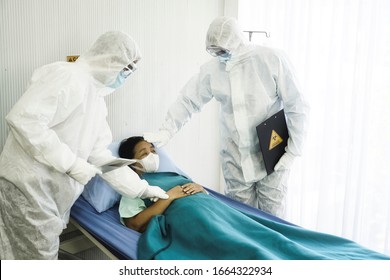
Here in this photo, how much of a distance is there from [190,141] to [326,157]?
3.32 ft

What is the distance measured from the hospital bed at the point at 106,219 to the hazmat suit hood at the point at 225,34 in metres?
0.78

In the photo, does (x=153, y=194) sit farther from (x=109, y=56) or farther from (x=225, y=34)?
(x=225, y=34)

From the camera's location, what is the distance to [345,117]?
6.49 feet

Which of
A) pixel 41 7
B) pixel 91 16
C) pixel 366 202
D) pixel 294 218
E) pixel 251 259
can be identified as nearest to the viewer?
Result: pixel 251 259

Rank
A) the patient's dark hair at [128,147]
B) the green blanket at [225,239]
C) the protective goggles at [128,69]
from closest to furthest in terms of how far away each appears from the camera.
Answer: the green blanket at [225,239] < the protective goggles at [128,69] < the patient's dark hair at [128,147]

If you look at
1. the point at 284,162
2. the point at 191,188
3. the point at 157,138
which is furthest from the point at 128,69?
the point at 284,162

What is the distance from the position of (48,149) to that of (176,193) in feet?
2.23

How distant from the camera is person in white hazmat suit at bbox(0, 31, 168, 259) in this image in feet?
3.67

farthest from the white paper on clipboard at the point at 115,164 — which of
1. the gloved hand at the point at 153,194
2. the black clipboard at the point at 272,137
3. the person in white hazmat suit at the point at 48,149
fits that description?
the black clipboard at the point at 272,137

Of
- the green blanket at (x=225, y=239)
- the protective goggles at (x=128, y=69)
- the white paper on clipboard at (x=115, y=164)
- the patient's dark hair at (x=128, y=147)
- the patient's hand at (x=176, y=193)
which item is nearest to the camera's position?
the green blanket at (x=225, y=239)

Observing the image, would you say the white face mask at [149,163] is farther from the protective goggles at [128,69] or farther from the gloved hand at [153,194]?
the protective goggles at [128,69]

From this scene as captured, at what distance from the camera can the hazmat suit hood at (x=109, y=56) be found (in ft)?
4.43

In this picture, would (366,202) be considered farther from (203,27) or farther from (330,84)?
(203,27)
